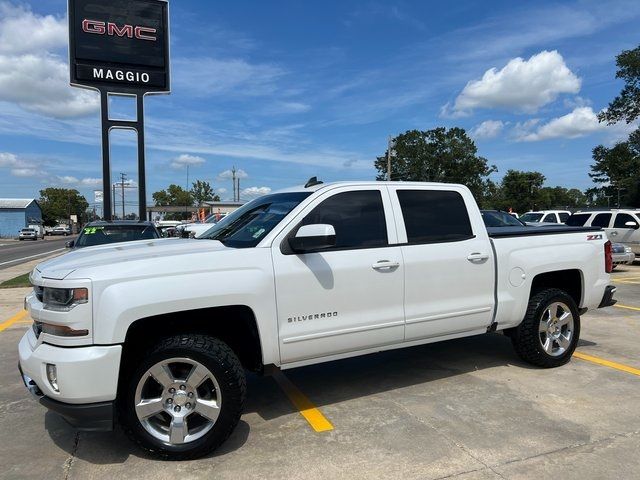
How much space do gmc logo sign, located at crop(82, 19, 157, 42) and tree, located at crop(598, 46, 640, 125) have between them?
1518 inches

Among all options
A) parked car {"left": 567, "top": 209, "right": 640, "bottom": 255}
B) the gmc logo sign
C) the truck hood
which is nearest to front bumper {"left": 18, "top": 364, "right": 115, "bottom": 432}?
the truck hood

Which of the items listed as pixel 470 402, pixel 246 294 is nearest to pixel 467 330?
pixel 470 402

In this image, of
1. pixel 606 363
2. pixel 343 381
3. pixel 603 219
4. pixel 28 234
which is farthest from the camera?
pixel 28 234

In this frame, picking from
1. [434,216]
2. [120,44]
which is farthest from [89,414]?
[120,44]

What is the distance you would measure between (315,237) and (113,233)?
7.76 metres

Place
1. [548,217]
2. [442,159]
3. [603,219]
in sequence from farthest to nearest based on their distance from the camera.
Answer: [442,159]
[548,217]
[603,219]

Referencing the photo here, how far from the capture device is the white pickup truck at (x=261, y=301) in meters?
3.38

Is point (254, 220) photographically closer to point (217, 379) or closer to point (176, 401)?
point (217, 379)

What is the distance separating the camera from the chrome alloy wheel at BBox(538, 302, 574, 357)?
17.9 feet

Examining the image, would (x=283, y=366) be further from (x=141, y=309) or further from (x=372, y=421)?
(x=141, y=309)

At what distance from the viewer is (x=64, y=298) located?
338 cm

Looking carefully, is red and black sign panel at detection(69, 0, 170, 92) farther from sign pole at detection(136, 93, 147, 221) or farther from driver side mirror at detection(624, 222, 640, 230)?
driver side mirror at detection(624, 222, 640, 230)

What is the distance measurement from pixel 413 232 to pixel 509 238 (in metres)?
1.22

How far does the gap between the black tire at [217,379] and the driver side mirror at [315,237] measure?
0.95 metres
